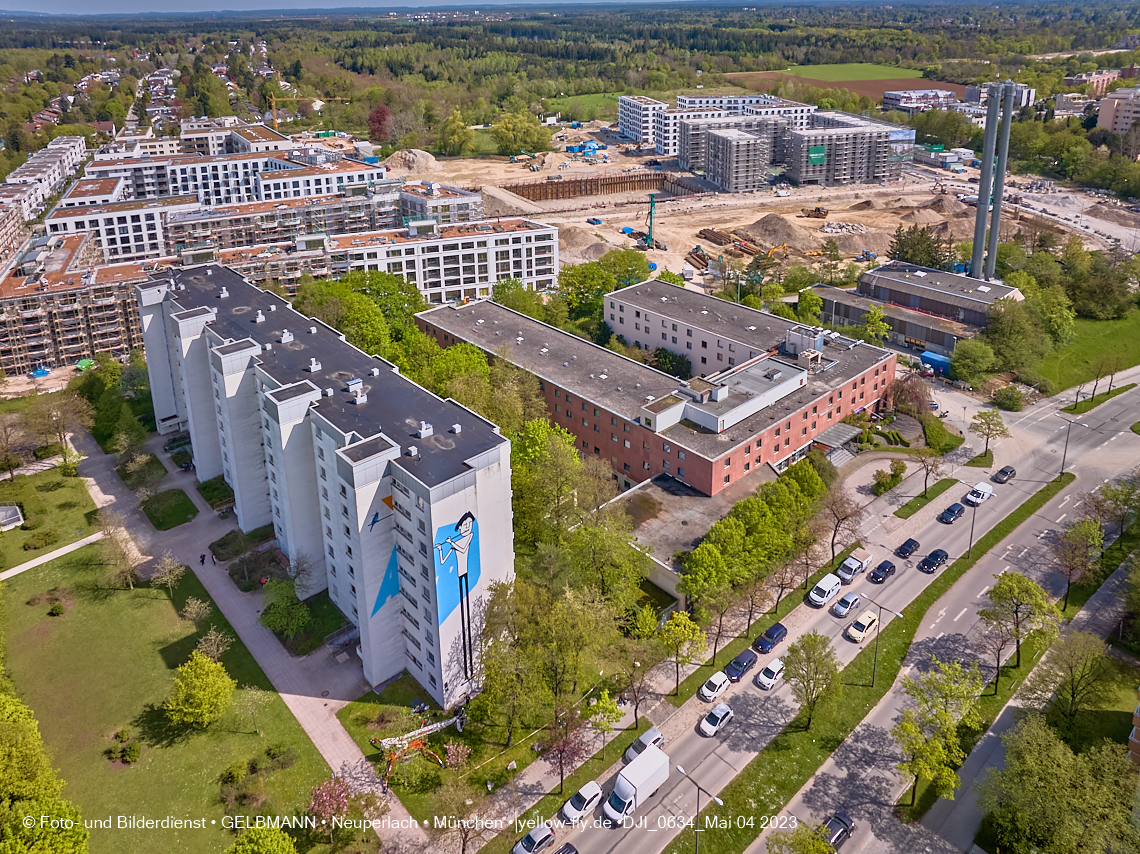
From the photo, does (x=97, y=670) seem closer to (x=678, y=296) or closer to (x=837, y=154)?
(x=678, y=296)

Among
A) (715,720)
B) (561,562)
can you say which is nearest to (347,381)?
(561,562)

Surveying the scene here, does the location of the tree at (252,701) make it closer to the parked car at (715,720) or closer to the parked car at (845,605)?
the parked car at (715,720)

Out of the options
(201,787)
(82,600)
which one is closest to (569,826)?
(201,787)

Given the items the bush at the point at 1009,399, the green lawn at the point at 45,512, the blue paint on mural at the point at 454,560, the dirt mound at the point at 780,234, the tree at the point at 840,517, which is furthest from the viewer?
the dirt mound at the point at 780,234

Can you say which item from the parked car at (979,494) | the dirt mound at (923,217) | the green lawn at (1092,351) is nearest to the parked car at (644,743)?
the parked car at (979,494)

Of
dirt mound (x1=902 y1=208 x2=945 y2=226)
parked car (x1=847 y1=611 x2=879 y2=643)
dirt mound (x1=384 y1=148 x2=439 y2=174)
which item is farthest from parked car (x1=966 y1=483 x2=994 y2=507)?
dirt mound (x1=384 y1=148 x2=439 y2=174)

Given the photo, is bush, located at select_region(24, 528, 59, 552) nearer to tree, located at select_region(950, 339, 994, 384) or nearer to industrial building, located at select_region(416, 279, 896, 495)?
industrial building, located at select_region(416, 279, 896, 495)
